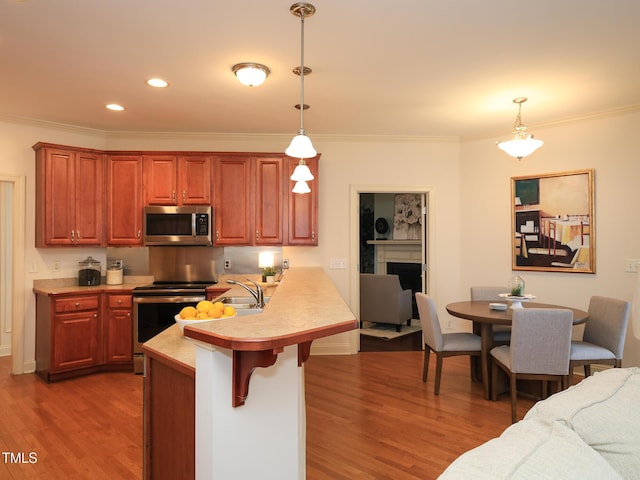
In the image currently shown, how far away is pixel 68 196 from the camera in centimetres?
423

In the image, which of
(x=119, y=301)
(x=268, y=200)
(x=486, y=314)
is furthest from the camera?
(x=268, y=200)

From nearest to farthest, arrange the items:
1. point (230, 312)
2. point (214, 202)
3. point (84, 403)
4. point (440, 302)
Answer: point (230, 312), point (84, 403), point (214, 202), point (440, 302)

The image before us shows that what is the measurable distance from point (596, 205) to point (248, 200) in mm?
3613

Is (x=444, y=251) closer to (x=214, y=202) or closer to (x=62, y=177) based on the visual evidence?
(x=214, y=202)

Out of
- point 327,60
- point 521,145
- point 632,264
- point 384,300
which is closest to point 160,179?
point 327,60

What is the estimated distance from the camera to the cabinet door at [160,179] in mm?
4484

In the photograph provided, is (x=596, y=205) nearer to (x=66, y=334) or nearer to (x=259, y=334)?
Answer: (x=259, y=334)

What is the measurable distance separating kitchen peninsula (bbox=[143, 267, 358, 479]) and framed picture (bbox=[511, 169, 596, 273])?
3463 mm

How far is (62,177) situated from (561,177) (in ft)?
17.0

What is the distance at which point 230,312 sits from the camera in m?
2.09

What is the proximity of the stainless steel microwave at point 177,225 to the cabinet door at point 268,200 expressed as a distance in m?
0.54

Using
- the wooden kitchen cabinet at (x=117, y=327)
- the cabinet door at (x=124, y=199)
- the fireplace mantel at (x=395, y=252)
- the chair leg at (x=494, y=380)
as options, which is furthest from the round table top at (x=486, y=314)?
the fireplace mantel at (x=395, y=252)

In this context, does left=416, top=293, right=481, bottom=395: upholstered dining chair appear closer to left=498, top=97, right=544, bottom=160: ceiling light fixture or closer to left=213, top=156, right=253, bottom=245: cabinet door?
left=498, top=97, right=544, bottom=160: ceiling light fixture

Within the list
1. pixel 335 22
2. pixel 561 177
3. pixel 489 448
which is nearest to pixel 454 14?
pixel 335 22
